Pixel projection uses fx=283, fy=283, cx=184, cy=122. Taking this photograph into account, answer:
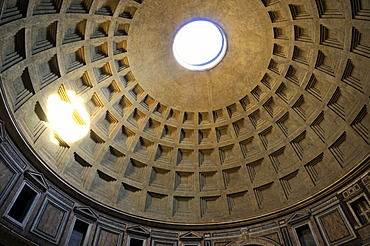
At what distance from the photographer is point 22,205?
47.7ft

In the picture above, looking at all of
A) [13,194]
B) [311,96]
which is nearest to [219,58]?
[311,96]

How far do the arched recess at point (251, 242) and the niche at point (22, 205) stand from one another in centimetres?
1223

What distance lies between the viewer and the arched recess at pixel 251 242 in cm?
1778

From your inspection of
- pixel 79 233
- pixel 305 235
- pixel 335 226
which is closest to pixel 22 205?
pixel 79 233

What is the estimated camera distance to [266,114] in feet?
71.8

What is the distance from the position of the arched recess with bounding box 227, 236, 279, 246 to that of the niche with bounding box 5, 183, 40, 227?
12.2 metres

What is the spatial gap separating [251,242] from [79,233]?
10.7 meters

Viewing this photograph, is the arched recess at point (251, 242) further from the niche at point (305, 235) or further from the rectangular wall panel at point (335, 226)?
the rectangular wall panel at point (335, 226)

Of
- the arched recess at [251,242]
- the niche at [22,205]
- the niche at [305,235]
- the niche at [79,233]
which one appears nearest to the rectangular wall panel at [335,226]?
the niche at [305,235]

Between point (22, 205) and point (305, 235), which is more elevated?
point (22, 205)

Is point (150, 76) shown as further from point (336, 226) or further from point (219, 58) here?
point (336, 226)

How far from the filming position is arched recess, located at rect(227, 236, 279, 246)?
58.3 feet

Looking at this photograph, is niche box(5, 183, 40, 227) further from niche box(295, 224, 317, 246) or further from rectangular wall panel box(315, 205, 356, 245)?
rectangular wall panel box(315, 205, 356, 245)

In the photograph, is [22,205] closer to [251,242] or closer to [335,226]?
[251,242]
